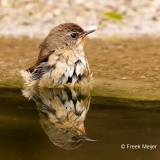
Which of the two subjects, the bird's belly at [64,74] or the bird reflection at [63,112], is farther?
the bird's belly at [64,74]

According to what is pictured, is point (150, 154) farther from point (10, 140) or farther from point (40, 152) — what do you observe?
point (10, 140)

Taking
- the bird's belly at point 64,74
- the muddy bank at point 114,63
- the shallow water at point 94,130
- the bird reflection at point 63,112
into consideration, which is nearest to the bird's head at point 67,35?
the bird's belly at point 64,74

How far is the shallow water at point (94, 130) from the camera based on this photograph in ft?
13.0

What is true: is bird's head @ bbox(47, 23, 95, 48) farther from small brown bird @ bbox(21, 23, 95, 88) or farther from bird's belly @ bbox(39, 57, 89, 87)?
bird's belly @ bbox(39, 57, 89, 87)

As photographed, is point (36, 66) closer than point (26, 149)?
No

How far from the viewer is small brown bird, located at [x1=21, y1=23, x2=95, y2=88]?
21.0 feet

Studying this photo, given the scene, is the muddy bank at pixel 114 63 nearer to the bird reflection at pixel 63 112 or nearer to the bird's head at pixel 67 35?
the bird reflection at pixel 63 112

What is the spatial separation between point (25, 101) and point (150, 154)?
2.10 m

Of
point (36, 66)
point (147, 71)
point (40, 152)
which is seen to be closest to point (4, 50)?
point (36, 66)

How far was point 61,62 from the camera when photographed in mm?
6469

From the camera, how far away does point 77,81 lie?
21.3 feet

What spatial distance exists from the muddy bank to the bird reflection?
13.9 inches

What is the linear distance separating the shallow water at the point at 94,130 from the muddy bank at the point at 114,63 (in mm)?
555

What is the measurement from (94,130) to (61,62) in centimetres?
202
